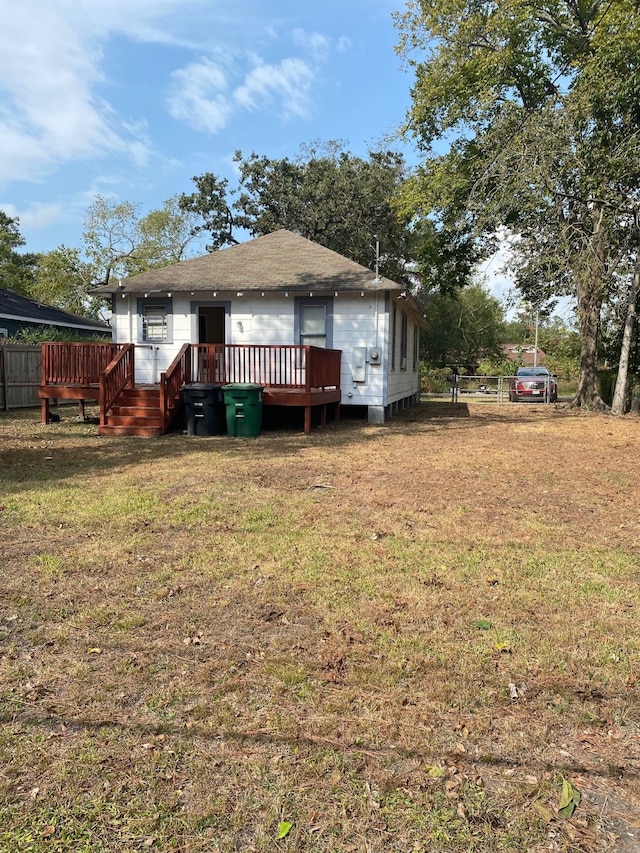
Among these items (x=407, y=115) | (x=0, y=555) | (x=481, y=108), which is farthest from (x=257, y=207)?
(x=0, y=555)

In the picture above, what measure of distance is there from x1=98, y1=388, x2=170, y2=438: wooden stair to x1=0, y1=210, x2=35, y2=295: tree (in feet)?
102

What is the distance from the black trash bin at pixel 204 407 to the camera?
35.4 feet

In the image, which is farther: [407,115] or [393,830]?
[407,115]

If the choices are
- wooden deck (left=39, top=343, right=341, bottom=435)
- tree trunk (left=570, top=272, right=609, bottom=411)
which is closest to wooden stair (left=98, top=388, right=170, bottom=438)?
wooden deck (left=39, top=343, right=341, bottom=435)

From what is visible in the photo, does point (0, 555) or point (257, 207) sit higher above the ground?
point (257, 207)

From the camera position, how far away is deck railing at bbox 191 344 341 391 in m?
11.7

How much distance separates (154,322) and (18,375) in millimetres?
4514

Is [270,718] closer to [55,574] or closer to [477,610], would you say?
[477,610]

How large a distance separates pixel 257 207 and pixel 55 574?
29.7m

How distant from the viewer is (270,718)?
2453 millimetres

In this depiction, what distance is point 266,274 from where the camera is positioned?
13.7 metres

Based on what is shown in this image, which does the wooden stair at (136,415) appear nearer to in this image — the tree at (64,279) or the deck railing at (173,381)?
the deck railing at (173,381)

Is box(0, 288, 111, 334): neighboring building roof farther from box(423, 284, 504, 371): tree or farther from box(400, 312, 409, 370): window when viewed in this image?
box(423, 284, 504, 371): tree

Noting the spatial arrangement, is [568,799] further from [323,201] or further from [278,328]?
[323,201]
